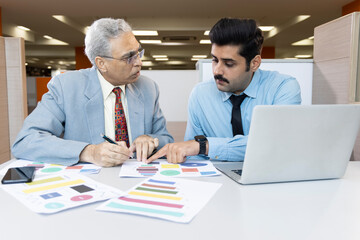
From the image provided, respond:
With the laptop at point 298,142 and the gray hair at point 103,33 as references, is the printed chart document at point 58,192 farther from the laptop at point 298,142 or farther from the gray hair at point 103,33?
the gray hair at point 103,33

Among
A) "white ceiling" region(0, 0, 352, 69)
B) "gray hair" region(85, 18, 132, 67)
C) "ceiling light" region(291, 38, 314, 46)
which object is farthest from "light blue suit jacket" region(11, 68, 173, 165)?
"ceiling light" region(291, 38, 314, 46)

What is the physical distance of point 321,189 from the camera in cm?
89

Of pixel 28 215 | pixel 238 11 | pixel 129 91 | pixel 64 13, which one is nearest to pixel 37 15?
pixel 64 13

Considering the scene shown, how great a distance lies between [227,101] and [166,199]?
0.94 m

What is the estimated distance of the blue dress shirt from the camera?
153cm

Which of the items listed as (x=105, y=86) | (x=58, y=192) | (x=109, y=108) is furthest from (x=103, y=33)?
(x=58, y=192)

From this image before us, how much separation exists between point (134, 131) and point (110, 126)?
0.13m

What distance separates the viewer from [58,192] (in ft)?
2.72

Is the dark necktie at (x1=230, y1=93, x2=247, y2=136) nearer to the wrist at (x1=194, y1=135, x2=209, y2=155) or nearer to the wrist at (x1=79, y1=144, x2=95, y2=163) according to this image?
the wrist at (x1=194, y1=135, x2=209, y2=155)

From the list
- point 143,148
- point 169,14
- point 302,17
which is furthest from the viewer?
point 302,17

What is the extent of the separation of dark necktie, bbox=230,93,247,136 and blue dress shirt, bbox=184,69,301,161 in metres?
A: 0.02

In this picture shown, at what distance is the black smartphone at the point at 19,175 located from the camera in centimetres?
92

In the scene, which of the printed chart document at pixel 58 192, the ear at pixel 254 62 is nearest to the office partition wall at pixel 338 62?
the ear at pixel 254 62

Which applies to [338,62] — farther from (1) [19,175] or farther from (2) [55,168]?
(1) [19,175]
